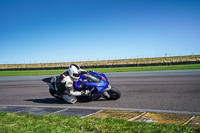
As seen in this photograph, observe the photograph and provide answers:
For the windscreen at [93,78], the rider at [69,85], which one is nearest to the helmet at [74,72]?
the rider at [69,85]

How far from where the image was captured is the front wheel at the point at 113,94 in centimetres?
873

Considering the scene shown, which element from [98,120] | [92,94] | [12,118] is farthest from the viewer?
[92,94]

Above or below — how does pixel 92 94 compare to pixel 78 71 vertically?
below

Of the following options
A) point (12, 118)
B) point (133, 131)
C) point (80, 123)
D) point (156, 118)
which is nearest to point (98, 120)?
point (80, 123)

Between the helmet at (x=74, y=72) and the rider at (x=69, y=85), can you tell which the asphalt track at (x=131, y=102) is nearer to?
the rider at (x=69, y=85)

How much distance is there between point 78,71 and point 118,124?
4.27 metres

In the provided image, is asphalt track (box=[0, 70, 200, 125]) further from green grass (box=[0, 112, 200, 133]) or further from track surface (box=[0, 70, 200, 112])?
green grass (box=[0, 112, 200, 133])

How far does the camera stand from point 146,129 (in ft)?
14.0

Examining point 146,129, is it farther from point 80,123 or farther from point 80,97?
point 80,97

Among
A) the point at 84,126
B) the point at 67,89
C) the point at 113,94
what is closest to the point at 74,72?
the point at 67,89

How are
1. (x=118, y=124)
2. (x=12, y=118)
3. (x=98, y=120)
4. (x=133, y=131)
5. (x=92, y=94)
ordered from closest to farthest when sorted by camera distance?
(x=133, y=131)
(x=118, y=124)
(x=98, y=120)
(x=12, y=118)
(x=92, y=94)

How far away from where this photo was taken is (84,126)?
15.3 ft

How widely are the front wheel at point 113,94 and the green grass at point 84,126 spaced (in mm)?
3612

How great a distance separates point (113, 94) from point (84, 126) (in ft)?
14.0
